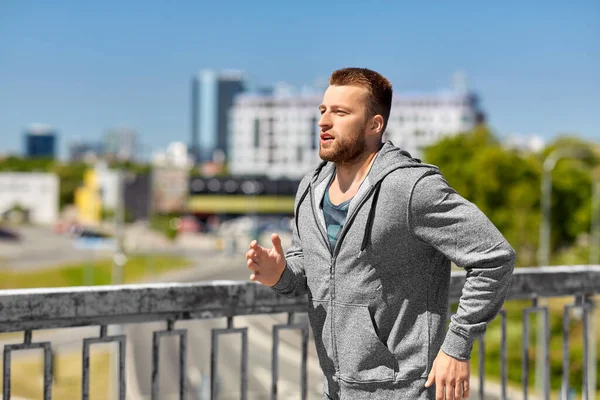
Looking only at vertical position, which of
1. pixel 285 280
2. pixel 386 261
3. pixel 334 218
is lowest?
pixel 285 280

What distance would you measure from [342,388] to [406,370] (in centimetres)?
25

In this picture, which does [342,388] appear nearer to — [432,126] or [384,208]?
[384,208]

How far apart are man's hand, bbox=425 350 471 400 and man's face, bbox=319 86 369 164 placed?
78cm

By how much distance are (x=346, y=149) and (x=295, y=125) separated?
159 m

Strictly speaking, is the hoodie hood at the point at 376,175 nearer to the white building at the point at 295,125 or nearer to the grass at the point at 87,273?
the grass at the point at 87,273

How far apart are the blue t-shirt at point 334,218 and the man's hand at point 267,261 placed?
0.20 meters

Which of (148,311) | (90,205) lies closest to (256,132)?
(90,205)

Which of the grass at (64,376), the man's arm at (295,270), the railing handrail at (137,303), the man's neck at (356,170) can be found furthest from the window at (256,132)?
the man's neck at (356,170)

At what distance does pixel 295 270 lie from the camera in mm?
3037

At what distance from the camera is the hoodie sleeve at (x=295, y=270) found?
3010 mm

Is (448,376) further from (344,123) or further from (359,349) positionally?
(344,123)

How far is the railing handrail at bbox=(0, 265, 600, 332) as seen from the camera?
10.7 feet

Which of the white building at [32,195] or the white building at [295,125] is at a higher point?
the white building at [295,125]

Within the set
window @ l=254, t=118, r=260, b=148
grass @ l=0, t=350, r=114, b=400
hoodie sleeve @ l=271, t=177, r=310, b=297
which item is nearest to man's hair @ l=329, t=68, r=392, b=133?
hoodie sleeve @ l=271, t=177, r=310, b=297
